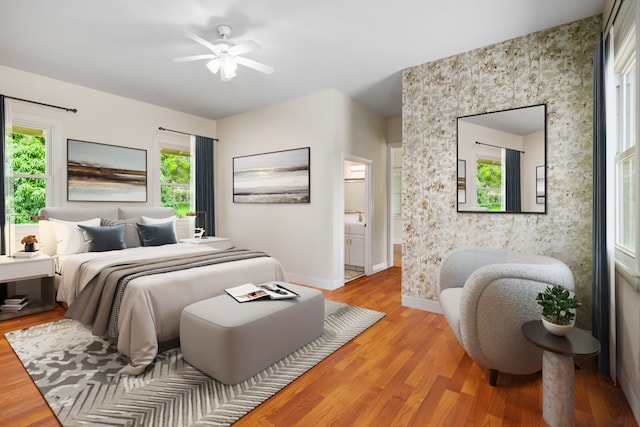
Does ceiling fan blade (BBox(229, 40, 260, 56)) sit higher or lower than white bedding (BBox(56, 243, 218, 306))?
higher

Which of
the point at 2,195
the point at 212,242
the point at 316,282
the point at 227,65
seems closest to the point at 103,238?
the point at 2,195

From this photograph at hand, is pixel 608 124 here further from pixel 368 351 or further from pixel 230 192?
pixel 230 192

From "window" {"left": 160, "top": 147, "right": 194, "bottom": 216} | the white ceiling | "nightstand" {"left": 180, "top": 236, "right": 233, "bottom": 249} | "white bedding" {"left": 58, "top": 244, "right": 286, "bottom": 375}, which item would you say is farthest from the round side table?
"window" {"left": 160, "top": 147, "right": 194, "bottom": 216}

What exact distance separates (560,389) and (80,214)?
15.7ft

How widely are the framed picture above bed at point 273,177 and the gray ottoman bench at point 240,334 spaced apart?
7.45ft

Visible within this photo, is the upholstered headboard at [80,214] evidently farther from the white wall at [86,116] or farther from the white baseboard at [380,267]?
the white baseboard at [380,267]

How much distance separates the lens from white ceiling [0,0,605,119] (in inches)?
95.2

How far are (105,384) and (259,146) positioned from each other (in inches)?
145

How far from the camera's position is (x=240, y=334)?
194cm

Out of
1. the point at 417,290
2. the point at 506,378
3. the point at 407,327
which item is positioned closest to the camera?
the point at 506,378

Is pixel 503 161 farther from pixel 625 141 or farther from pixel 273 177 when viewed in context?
pixel 273 177

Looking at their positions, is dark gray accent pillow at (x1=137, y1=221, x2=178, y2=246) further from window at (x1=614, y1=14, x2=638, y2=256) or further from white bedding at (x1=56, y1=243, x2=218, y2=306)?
window at (x1=614, y1=14, x2=638, y2=256)

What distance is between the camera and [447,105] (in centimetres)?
322

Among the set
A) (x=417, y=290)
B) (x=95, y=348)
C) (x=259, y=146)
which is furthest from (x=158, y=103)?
(x=417, y=290)
